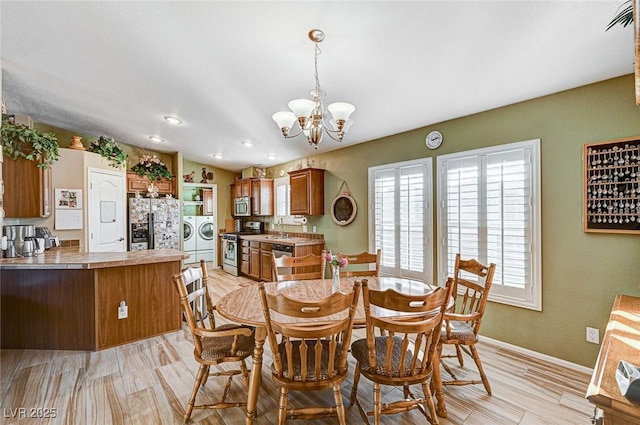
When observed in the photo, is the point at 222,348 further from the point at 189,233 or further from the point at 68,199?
the point at 189,233

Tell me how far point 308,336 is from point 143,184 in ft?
19.4

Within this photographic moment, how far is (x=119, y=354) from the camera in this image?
2900mm

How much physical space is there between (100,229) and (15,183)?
53.7 inches

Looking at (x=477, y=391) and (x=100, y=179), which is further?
(x=100, y=179)

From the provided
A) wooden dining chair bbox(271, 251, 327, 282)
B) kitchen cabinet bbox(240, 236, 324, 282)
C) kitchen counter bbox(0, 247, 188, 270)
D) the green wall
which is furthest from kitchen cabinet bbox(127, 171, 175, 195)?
the green wall

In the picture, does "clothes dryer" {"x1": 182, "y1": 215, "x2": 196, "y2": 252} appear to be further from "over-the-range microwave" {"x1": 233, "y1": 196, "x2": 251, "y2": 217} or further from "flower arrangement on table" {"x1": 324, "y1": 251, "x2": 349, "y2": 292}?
"flower arrangement on table" {"x1": 324, "y1": 251, "x2": 349, "y2": 292}

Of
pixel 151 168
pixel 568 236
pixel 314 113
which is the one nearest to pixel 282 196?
pixel 151 168

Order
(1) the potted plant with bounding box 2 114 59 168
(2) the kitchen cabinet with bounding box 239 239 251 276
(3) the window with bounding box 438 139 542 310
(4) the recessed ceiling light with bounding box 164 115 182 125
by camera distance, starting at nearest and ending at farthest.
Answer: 1. (3) the window with bounding box 438 139 542 310
2. (1) the potted plant with bounding box 2 114 59 168
3. (4) the recessed ceiling light with bounding box 164 115 182 125
4. (2) the kitchen cabinet with bounding box 239 239 251 276

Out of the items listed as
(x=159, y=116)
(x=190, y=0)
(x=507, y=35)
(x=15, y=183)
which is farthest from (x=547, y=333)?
(x=15, y=183)

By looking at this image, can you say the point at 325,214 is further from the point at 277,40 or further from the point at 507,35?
the point at 507,35

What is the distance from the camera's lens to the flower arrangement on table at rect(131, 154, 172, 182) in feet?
19.5

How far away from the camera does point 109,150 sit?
4785mm

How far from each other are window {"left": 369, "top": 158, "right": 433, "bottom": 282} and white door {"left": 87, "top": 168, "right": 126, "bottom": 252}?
436 centimetres

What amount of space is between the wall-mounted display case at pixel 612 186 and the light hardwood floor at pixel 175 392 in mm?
A: 1308
